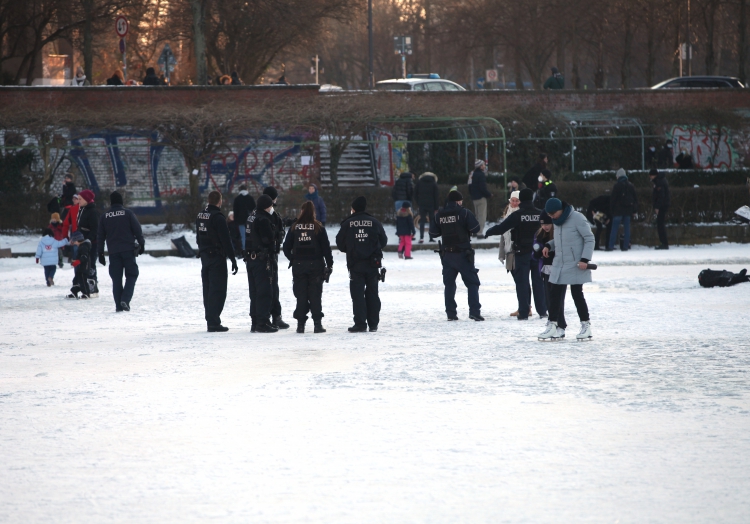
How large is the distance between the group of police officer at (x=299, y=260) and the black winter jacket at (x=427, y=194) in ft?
37.7

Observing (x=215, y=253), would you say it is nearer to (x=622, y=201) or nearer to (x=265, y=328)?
(x=265, y=328)

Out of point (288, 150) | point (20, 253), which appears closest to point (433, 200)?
point (288, 150)

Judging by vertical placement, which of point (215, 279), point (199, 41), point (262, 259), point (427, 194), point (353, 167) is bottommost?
point (215, 279)

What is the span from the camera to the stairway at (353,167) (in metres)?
31.7

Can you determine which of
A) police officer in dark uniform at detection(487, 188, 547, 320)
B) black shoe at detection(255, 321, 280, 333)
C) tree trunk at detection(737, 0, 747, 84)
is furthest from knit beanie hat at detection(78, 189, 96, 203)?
tree trunk at detection(737, 0, 747, 84)

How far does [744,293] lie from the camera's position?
15.6 m

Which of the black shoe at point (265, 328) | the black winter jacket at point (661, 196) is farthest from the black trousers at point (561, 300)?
the black winter jacket at point (661, 196)

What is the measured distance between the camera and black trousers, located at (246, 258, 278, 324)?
494 inches

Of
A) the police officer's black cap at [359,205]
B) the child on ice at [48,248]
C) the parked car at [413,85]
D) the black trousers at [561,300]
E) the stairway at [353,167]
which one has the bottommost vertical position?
the black trousers at [561,300]

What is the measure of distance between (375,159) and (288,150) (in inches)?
148

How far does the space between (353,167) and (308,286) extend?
789 inches

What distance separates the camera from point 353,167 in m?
32.4

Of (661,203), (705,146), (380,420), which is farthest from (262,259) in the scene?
(705,146)

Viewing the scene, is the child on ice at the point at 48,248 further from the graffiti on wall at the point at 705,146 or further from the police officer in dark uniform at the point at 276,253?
the graffiti on wall at the point at 705,146
